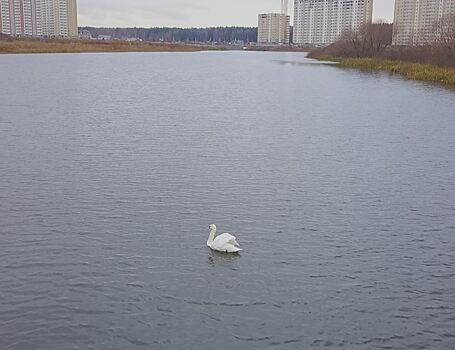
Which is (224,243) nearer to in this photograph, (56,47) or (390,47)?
(390,47)

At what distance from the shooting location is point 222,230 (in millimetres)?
13281

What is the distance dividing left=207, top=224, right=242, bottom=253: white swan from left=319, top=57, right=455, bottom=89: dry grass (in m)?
40.0

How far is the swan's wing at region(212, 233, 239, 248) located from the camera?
12.0m

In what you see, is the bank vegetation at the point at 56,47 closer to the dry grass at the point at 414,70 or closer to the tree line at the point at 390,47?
the tree line at the point at 390,47

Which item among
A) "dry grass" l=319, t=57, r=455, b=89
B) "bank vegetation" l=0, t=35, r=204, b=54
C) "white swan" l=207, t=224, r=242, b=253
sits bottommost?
"white swan" l=207, t=224, r=242, b=253

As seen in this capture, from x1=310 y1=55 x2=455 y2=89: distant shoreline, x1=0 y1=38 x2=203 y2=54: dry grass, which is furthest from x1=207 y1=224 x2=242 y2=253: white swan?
x1=0 y1=38 x2=203 y2=54: dry grass

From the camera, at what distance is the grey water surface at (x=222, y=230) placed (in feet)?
31.0

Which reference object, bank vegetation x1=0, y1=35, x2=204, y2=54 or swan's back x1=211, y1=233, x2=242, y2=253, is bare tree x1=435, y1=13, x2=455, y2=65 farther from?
bank vegetation x1=0, y1=35, x2=204, y2=54

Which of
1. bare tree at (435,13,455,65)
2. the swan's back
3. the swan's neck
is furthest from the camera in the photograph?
bare tree at (435,13,455,65)

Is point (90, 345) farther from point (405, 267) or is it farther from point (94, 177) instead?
point (94, 177)

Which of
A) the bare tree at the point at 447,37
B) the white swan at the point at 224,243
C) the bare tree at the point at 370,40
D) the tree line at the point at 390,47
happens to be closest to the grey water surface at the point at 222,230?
the white swan at the point at 224,243

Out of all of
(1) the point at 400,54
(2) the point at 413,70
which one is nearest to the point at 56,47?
(1) the point at 400,54

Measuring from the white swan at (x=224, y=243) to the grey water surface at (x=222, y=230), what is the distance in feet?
0.55

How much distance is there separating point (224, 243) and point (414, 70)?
162ft
